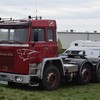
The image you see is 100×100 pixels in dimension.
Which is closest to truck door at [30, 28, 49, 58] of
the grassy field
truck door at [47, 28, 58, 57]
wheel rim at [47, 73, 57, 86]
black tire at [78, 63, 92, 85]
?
truck door at [47, 28, 58, 57]

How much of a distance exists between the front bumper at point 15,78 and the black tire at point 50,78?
A: 781mm

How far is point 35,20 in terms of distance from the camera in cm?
1320

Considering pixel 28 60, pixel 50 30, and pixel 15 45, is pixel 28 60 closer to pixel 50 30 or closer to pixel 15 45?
pixel 15 45

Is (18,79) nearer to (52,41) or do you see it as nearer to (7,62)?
(7,62)

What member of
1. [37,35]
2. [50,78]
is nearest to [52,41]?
[37,35]

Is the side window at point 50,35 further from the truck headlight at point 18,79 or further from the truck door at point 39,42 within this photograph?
the truck headlight at point 18,79

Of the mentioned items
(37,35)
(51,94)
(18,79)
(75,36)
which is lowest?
(51,94)

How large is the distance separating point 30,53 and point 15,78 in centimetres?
113

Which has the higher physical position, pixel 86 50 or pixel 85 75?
pixel 86 50

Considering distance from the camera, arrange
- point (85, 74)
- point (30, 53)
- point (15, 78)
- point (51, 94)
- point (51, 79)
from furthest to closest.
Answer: point (85, 74), point (51, 79), point (15, 78), point (30, 53), point (51, 94)

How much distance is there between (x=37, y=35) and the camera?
13.0m

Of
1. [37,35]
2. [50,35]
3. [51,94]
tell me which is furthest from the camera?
[50,35]

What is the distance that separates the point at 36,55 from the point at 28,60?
37 cm

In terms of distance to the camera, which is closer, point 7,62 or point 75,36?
point 7,62
